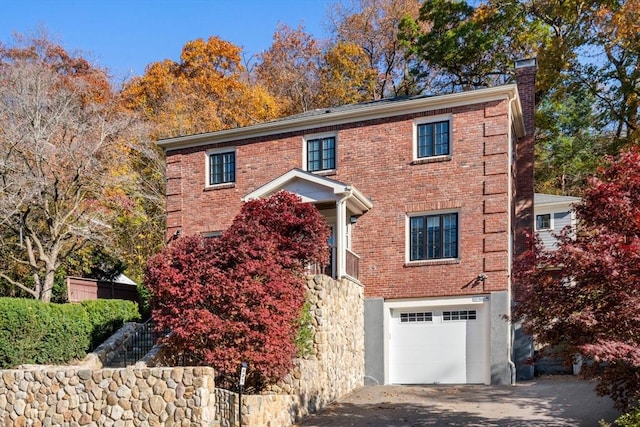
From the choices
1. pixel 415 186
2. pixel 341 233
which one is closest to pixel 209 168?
pixel 341 233

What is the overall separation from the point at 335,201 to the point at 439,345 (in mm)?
4742

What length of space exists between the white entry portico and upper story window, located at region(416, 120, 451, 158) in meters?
2.12

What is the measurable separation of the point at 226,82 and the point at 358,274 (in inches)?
693

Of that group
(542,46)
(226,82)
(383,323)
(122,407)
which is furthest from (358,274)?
(226,82)

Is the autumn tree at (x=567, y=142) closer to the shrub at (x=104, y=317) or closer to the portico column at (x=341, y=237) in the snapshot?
the portico column at (x=341, y=237)

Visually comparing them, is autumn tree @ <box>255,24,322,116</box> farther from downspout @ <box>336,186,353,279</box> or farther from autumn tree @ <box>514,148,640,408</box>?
autumn tree @ <box>514,148,640,408</box>

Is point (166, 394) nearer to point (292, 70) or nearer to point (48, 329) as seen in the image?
point (48, 329)

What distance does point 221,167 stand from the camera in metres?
20.3

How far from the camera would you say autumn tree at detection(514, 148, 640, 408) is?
27.9 ft

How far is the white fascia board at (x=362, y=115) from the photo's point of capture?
16922 millimetres

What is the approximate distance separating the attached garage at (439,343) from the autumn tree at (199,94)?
606 inches

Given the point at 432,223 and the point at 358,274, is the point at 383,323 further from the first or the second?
the point at 432,223

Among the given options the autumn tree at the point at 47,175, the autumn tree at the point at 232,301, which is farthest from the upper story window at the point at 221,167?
the autumn tree at the point at 232,301

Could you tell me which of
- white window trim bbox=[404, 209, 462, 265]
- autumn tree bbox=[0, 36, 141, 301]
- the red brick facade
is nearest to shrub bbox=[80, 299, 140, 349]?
autumn tree bbox=[0, 36, 141, 301]
